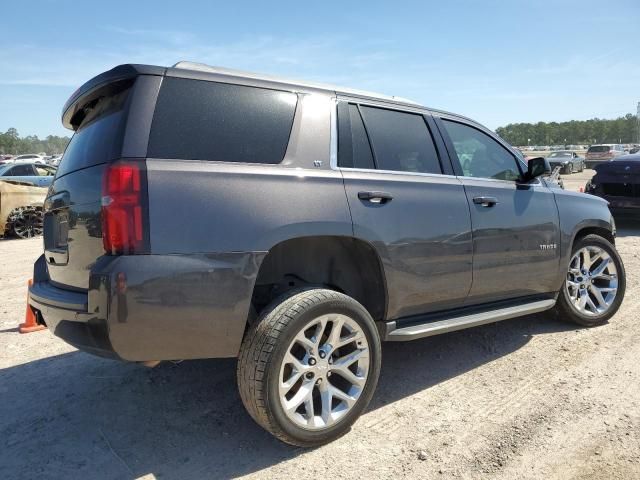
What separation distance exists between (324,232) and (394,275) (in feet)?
1.89

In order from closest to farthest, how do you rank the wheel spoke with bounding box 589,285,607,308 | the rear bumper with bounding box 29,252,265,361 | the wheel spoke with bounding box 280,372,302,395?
the rear bumper with bounding box 29,252,265,361 → the wheel spoke with bounding box 280,372,302,395 → the wheel spoke with bounding box 589,285,607,308

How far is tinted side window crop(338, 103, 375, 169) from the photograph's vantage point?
3016 millimetres

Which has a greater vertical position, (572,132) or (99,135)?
(572,132)

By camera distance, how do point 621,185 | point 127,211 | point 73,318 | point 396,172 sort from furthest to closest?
point 621,185 → point 396,172 → point 73,318 → point 127,211

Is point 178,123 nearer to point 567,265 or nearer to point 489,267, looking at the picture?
point 489,267

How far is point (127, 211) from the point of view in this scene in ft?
7.48

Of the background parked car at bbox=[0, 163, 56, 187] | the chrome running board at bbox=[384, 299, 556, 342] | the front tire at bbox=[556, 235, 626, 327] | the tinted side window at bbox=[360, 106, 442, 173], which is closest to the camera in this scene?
the chrome running board at bbox=[384, 299, 556, 342]

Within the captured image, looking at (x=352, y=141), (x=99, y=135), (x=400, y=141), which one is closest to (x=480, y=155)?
(x=400, y=141)

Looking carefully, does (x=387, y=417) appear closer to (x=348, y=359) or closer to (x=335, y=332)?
(x=348, y=359)

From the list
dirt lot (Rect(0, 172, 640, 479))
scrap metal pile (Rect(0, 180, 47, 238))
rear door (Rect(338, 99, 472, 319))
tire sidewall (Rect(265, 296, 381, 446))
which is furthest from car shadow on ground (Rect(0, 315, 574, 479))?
scrap metal pile (Rect(0, 180, 47, 238))

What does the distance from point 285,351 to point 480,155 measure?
2.36m

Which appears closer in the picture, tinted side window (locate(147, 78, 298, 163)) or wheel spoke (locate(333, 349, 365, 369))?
tinted side window (locate(147, 78, 298, 163))

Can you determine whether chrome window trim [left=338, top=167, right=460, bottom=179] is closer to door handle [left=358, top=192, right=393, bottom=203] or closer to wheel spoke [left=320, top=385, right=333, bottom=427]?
door handle [left=358, top=192, right=393, bottom=203]

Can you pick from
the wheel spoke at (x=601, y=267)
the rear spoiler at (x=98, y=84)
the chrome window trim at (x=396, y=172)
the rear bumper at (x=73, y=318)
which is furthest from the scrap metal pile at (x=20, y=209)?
the wheel spoke at (x=601, y=267)
